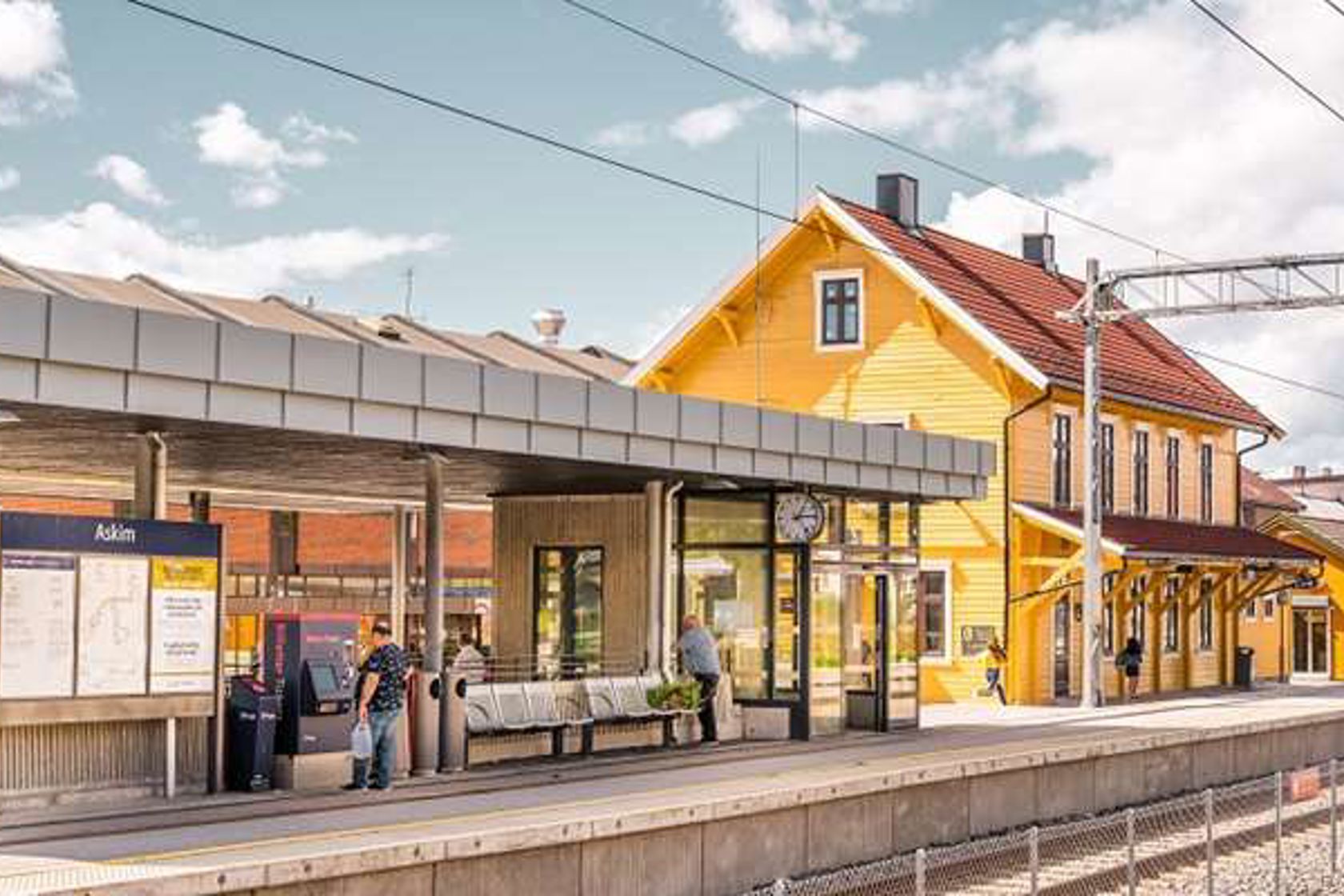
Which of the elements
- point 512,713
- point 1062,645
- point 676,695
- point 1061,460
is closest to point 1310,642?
point 1061,460

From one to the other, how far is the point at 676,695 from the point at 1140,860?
17.9ft

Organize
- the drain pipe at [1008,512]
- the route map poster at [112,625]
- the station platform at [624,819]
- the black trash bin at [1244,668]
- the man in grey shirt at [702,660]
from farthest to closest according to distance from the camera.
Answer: the black trash bin at [1244,668], the drain pipe at [1008,512], the man in grey shirt at [702,660], the route map poster at [112,625], the station platform at [624,819]

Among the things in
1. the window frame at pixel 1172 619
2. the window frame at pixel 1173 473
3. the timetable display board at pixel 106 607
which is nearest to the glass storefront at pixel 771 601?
the timetable display board at pixel 106 607

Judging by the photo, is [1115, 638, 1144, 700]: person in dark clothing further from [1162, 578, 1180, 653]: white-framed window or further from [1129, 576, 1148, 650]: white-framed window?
[1162, 578, 1180, 653]: white-framed window

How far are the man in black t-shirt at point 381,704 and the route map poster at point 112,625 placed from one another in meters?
2.29

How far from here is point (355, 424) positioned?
17578 millimetres

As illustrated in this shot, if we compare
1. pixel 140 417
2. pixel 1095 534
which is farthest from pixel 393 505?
pixel 140 417

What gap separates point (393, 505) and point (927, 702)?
11227mm

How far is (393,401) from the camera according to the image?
17781 millimetres

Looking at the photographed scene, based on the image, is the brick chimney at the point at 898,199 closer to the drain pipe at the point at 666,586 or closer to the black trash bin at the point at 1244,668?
the black trash bin at the point at 1244,668

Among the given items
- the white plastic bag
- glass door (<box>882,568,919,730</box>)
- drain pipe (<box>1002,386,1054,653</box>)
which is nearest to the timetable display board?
the white plastic bag

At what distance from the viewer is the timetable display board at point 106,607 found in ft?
51.3

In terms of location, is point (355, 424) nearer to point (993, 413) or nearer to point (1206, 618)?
point (993, 413)

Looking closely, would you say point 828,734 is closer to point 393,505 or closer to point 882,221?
point 393,505
